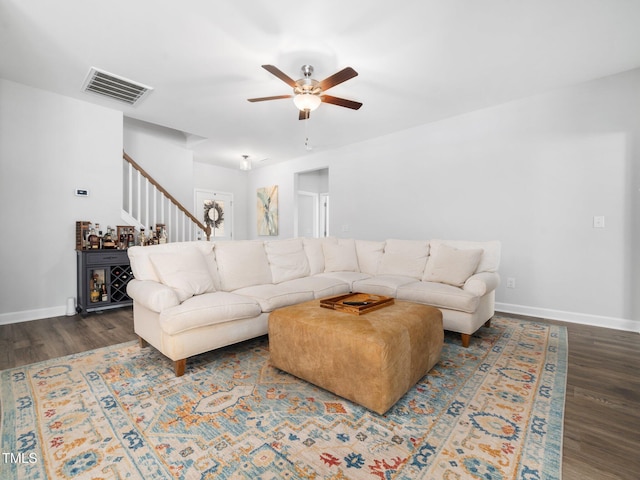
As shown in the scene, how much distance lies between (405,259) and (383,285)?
0.65 meters

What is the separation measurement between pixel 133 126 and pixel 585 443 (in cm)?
629

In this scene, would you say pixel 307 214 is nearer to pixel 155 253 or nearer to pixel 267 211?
pixel 267 211

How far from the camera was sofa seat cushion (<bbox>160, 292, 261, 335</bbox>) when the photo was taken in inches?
78.0

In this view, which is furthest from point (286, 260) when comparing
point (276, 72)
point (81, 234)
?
point (81, 234)

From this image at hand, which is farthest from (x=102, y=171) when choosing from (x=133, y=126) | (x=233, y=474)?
(x=233, y=474)

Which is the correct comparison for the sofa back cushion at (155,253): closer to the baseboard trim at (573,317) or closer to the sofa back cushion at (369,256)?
the sofa back cushion at (369,256)

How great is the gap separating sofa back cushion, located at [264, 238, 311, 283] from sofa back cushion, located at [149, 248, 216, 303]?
2.71ft

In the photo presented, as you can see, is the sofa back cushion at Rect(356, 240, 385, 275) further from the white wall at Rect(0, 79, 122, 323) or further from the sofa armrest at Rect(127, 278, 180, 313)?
the white wall at Rect(0, 79, 122, 323)

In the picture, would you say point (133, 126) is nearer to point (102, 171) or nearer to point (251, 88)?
point (102, 171)

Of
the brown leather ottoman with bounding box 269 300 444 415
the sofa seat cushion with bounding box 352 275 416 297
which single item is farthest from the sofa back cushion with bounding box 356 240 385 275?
the brown leather ottoman with bounding box 269 300 444 415

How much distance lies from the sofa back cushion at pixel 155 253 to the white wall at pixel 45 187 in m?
1.83

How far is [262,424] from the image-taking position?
4.97ft

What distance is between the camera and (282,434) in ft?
4.73

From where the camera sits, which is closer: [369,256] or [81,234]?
[81,234]
